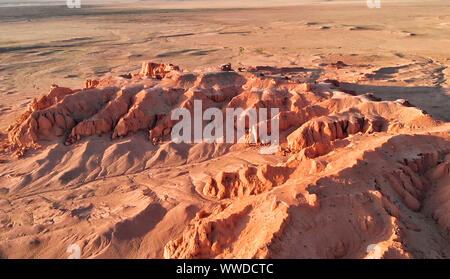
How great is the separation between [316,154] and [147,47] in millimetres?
39919

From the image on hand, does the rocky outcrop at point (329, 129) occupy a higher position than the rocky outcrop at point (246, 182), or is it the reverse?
the rocky outcrop at point (329, 129)

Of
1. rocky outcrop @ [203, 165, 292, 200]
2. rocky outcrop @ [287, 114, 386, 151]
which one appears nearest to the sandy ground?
rocky outcrop @ [203, 165, 292, 200]

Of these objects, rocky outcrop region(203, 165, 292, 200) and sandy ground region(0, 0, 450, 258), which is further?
rocky outcrop region(203, 165, 292, 200)

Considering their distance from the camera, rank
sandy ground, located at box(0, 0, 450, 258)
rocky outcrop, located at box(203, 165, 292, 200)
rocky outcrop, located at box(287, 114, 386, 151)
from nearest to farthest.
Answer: sandy ground, located at box(0, 0, 450, 258) → rocky outcrop, located at box(203, 165, 292, 200) → rocky outcrop, located at box(287, 114, 386, 151)

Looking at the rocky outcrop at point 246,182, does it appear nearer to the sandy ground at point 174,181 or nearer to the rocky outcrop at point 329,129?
the sandy ground at point 174,181

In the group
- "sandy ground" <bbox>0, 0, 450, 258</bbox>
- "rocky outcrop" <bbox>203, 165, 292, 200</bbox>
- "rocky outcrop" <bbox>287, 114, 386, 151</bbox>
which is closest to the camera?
"sandy ground" <bbox>0, 0, 450, 258</bbox>

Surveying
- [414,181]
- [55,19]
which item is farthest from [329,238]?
[55,19]

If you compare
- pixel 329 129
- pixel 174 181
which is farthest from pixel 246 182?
pixel 329 129

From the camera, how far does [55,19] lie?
83688mm

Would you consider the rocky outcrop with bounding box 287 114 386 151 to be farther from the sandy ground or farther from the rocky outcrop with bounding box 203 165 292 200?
the rocky outcrop with bounding box 203 165 292 200

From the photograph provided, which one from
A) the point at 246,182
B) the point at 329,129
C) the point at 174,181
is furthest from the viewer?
the point at 329,129

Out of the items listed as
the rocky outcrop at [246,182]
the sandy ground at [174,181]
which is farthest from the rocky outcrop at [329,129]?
the rocky outcrop at [246,182]

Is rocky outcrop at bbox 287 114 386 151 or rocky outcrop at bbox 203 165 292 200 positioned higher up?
rocky outcrop at bbox 287 114 386 151

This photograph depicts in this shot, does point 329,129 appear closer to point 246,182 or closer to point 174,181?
point 246,182
